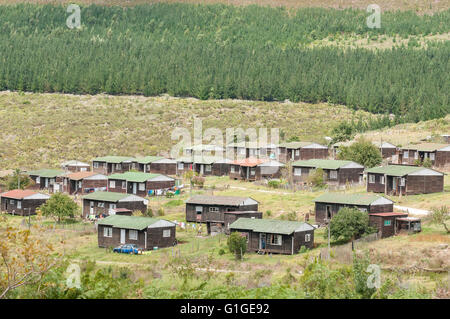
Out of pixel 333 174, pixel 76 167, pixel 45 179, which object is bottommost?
pixel 45 179

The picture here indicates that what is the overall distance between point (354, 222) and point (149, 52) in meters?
132

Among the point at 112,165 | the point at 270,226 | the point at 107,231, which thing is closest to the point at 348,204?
the point at 270,226

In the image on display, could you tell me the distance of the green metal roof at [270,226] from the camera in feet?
172

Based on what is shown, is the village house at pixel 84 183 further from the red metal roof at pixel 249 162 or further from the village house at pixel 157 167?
the red metal roof at pixel 249 162

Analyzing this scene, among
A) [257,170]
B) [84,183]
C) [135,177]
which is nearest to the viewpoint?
[135,177]

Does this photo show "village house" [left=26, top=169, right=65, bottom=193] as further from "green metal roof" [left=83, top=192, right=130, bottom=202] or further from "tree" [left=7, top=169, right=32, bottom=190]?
"green metal roof" [left=83, top=192, right=130, bottom=202]

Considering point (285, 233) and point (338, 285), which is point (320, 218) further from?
point (338, 285)

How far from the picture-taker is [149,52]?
178750 millimetres

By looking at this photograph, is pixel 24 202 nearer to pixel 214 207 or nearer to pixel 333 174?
pixel 214 207

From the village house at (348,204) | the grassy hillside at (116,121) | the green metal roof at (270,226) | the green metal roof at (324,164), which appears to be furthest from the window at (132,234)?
the grassy hillside at (116,121)

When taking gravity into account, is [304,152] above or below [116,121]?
below

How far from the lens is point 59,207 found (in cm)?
6600

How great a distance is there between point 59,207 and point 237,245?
2157cm

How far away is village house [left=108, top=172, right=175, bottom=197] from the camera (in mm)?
80375
